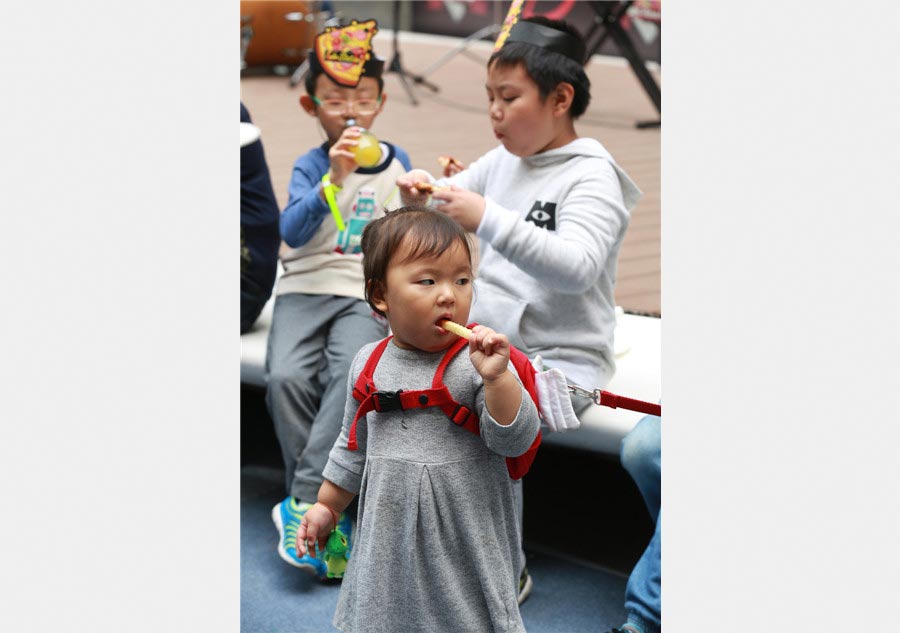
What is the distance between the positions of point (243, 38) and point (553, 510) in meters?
6.43

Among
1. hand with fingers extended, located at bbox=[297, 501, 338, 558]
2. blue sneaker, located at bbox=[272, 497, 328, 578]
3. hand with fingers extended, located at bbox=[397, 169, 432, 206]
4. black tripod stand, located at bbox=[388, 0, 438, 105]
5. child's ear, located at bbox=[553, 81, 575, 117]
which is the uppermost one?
child's ear, located at bbox=[553, 81, 575, 117]

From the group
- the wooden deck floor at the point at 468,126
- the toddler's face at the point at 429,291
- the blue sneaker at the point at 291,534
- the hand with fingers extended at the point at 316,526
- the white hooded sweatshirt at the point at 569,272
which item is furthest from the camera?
the wooden deck floor at the point at 468,126

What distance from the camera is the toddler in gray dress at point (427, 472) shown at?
1575mm

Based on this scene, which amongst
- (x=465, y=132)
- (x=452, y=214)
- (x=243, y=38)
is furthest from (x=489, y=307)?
(x=243, y=38)

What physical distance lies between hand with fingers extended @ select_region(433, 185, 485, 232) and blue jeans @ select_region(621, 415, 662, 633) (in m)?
0.55

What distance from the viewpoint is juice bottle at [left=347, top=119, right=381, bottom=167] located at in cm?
238

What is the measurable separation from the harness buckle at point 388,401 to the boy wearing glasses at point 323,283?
75cm

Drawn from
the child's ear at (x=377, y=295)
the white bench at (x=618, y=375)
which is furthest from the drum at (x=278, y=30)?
the child's ear at (x=377, y=295)

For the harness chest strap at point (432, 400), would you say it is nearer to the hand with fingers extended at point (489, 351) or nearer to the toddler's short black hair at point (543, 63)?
the hand with fingers extended at point (489, 351)

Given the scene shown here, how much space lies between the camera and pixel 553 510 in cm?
271

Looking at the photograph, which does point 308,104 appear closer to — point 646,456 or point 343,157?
point 343,157

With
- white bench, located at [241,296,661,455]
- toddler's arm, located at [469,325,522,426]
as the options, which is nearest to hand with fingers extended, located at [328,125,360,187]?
white bench, located at [241,296,661,455]

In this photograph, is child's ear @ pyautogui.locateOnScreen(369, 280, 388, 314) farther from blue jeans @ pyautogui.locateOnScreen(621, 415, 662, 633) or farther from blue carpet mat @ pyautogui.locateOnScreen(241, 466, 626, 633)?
blue carpet mat @ pyautogui.locateOnScreen(241, 466, 626, 633)

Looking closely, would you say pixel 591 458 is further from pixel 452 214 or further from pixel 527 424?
pixel 527 424
